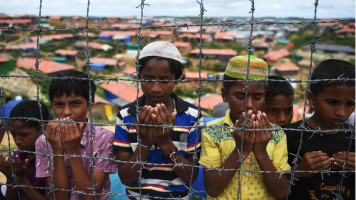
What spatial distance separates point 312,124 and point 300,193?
0.40 m

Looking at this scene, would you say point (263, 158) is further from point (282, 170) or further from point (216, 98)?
point (216, 98)

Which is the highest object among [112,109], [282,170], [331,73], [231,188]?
[331,73]

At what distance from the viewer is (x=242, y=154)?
123cm

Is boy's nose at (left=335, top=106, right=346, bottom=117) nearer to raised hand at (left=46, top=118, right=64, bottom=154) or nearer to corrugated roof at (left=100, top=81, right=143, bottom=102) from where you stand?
raised hand at (left=46, top=118, right=64, bottom=154)

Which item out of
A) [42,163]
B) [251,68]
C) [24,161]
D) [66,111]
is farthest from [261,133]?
[24,161]

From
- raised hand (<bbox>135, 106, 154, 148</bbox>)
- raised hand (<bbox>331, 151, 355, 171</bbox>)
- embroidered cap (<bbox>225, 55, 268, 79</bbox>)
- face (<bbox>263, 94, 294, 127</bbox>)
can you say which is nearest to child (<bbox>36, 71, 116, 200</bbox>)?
raised hand (<bbox>135, 106, 154, 148</bbox>)

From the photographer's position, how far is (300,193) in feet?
4.89

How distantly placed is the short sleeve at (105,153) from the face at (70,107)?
205 millimetres

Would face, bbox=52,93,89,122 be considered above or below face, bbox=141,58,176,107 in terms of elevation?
below

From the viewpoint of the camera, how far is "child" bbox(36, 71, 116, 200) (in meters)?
1.36

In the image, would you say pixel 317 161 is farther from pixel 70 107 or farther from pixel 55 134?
pixel 70 107

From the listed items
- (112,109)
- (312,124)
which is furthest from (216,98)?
(312,124)

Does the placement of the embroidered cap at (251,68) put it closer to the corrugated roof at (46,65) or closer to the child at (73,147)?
the child at (73,147)

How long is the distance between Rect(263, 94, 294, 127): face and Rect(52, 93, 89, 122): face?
4.66 feet
